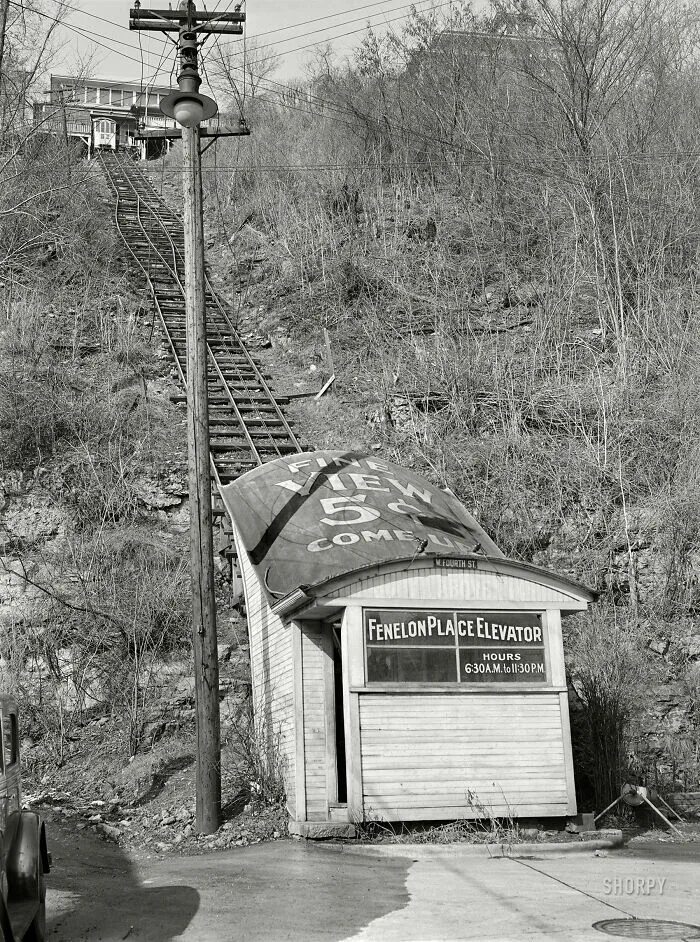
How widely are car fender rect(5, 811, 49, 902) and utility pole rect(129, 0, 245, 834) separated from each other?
14.4 feet

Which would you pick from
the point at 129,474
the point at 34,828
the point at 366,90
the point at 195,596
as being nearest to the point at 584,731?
the point at 195,596

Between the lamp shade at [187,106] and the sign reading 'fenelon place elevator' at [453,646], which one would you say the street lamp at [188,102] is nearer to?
the lamp shade at [187,106]

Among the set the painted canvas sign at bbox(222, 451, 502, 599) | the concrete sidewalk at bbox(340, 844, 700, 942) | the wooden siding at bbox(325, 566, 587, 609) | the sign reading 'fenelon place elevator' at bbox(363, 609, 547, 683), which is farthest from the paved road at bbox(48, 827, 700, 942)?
the painted canvas sign at bbox(222, 451, 502, 599)

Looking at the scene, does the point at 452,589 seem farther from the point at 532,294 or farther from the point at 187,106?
the point at 532,294

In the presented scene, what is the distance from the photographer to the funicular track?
18969mm

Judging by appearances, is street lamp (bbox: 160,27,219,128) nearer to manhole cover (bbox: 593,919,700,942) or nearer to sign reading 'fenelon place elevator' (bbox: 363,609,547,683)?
sign reading 'fenelon place elevator' (bbox: 363,609,547,683)

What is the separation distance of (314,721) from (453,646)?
184 cm

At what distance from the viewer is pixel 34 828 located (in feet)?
23.8

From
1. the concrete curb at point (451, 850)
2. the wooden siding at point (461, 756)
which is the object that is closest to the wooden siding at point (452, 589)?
the wooden siding at point (461, 756)

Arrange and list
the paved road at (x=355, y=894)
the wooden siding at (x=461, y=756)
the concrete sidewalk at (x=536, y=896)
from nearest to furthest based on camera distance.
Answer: the concrete sidewalk at (x=536, y=896) → the paved road at (x=355, y=894) → the wooden siding at (x=461, y=756)

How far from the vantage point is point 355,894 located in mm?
8586

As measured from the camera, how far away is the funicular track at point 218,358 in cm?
1897

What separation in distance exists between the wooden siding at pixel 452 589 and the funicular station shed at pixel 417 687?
0.01m

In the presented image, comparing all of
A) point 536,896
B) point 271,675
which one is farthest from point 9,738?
point 271,675
